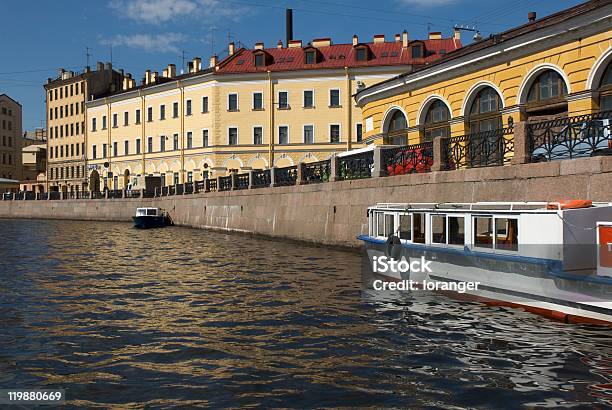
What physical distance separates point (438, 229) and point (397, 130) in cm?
1472

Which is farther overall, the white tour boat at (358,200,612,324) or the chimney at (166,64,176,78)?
the chimney at (166,64,176,78)

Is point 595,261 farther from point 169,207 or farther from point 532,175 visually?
point 169,207

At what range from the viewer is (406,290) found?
12422 mm

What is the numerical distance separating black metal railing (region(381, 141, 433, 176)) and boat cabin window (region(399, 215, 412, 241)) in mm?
5056

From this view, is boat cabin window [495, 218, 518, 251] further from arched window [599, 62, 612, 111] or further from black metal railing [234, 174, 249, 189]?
black metal railing [234, 174, 249, 189]

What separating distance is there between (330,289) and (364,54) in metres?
40.8

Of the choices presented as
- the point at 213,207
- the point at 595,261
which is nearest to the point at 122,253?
the point at 213,207

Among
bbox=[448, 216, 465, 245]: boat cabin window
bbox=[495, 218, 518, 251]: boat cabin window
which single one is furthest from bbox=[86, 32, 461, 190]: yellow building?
bbox=[495, 218, 518, 251]: boat cabin window

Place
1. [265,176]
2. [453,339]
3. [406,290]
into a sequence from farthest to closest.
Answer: [265,176], [406,290], [453,339]

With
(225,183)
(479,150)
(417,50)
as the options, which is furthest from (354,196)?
(417,50)

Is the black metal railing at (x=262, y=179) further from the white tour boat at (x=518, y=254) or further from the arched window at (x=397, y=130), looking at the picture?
the white tour boat at (x=518, y=254)

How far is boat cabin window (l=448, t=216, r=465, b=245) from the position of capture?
37.0 feet

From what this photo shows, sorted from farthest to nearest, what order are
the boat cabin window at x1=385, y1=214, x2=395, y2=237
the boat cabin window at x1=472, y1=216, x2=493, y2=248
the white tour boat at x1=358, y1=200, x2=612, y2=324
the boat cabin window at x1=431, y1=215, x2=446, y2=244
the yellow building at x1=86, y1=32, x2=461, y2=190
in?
the yellow building at x1=86, y1=32, x2=461, y2=190 < the boat cabin window at x1=385, y1=214, x2=395, y2=237 < the boat cabin window at x1=431, y1=215, x2=446, y2=244 < the boat cabin window at x1=472, y1=216, x2=493, y2=248 < the white tour boat at x1=358, y1=200, x2=612, y2=324

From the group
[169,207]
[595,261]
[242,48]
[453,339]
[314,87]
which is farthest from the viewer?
[242,48]
